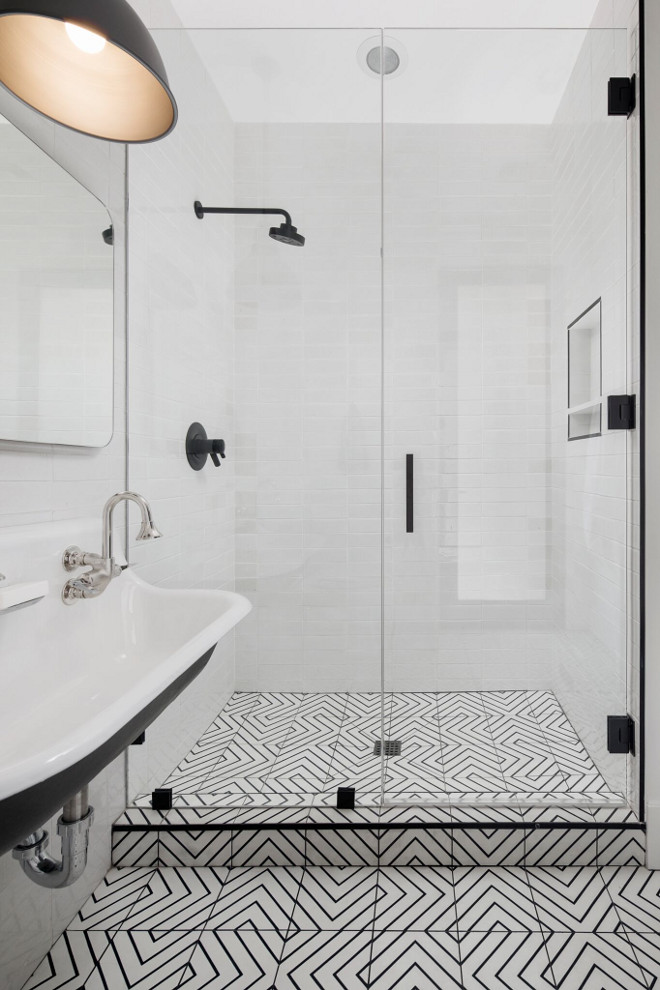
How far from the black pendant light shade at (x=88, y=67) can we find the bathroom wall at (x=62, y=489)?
0.16 m

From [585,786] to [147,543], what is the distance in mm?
1551

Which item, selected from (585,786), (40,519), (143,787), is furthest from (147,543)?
(585,786)

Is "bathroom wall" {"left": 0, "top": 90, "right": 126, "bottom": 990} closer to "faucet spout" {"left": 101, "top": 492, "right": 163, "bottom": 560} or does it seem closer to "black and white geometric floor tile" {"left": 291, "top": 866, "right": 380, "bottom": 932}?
"faucet spout" {"left": 101, "top": 492, "right": 163, "bottom": 560}

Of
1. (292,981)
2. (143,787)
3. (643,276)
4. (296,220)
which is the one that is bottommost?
(292,981)

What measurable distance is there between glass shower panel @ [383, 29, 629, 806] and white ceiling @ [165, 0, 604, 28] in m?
0.39

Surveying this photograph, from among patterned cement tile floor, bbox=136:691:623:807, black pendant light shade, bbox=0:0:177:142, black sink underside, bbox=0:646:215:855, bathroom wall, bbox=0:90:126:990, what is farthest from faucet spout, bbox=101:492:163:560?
patterned cement tile floor, bbox=136:691:623:807

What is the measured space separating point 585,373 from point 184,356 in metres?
1.28

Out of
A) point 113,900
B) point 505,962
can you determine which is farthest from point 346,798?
point 113,900

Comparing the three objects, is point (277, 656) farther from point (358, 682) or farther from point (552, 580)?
point (552, 580)

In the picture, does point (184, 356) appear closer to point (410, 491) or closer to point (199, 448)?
point (199, 448)

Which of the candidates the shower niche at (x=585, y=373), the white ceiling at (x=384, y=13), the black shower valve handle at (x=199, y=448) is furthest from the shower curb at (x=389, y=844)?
the white ceiling at (x=384, y=13)

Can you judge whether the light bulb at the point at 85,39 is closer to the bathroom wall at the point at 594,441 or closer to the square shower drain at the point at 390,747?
the bathroom wall at the point at 594,441

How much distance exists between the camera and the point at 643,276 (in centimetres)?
165

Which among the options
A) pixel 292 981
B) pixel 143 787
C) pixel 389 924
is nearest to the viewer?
pixel 292 981
